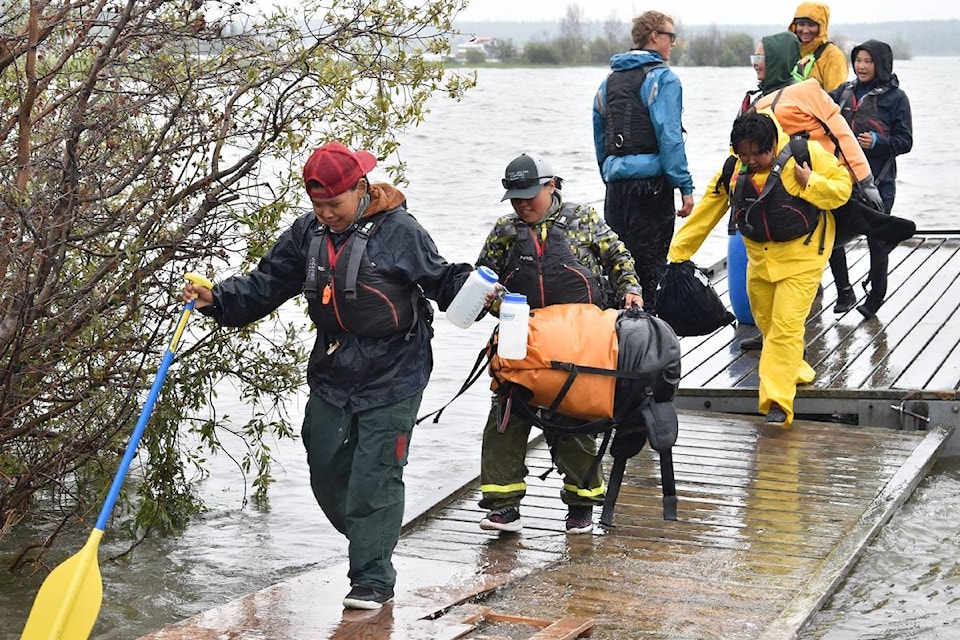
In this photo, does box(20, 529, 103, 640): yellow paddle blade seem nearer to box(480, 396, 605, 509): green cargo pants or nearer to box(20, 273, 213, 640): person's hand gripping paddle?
box(20, 273, 213, 640): person's hand gripping paddle

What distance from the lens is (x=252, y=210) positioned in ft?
22.0

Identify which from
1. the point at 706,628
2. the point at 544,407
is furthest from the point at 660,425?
the point at 706,628

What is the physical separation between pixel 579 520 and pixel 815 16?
4349 millimetres

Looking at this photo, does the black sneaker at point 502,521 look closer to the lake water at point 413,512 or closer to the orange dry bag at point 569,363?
the lake water at point 413,512

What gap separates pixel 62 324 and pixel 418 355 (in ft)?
6.68

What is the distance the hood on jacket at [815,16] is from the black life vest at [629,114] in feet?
4.43

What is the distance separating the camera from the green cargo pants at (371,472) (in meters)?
4.75

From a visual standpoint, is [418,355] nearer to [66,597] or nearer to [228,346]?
[66,597]

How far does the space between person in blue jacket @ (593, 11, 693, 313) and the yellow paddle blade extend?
419 centimetres

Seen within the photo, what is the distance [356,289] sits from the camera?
4.69 meters

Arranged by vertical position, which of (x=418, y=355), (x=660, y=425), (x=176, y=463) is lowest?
(x=176, y=463)

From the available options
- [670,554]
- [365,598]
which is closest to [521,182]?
[670,554]

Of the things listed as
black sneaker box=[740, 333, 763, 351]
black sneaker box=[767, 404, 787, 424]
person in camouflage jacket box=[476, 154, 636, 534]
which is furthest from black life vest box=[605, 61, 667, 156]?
person in camouflage jacket box=[476, 154, 636, 534]

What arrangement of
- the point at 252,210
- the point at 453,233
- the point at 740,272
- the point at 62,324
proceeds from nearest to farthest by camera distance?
the point at 62,324 < the point at 252,210 < the point at 740,272 < the point at 453,233
